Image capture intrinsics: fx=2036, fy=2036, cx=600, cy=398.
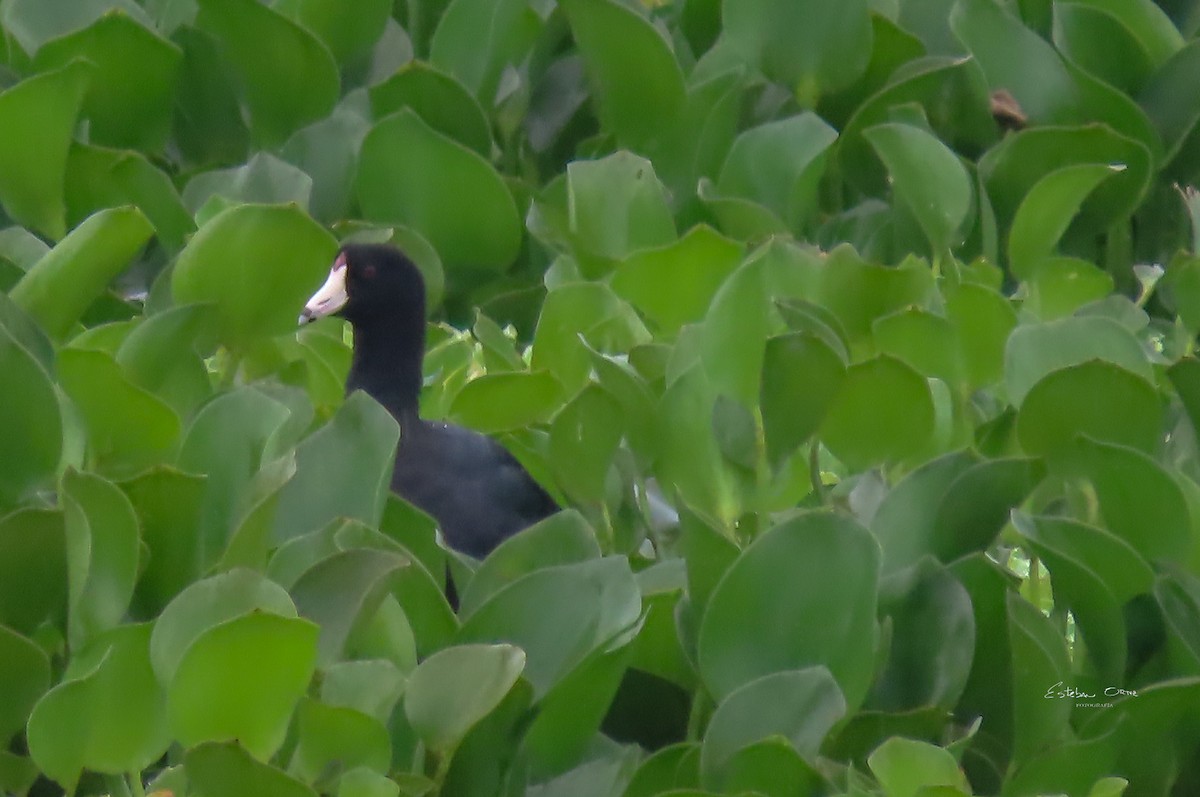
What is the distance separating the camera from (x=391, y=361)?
132 inches

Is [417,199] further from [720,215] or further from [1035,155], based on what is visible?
[1035,155]

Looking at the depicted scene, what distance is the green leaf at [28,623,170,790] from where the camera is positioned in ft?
5.48

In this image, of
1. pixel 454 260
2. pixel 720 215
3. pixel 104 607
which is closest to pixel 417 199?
pixel 454 260

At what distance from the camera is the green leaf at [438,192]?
136 inches

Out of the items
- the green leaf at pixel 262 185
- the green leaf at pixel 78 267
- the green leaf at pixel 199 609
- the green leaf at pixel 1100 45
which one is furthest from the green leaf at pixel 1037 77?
the green leaf at pixel 199 609

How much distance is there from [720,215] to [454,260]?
0.52 metres

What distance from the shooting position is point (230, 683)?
1.59m

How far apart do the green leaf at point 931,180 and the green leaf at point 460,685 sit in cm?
173

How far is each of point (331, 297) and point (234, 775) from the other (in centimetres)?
175

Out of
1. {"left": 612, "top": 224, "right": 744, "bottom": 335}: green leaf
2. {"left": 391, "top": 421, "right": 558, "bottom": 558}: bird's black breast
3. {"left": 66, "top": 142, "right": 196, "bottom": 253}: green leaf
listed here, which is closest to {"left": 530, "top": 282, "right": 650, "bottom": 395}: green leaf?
{"left": 612, "top": 224, "right": 744, "bottom": 335}: green leaf

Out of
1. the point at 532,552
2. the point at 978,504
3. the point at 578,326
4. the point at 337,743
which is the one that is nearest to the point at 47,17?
the point at 578,326

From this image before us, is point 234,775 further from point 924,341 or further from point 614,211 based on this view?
point 614,211

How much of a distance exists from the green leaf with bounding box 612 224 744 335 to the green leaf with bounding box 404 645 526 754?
1.27m

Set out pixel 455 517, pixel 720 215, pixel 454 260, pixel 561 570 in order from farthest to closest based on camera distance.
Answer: pixel 454 260, pixel 720 215, pixel 455 517, pixel 561 570
